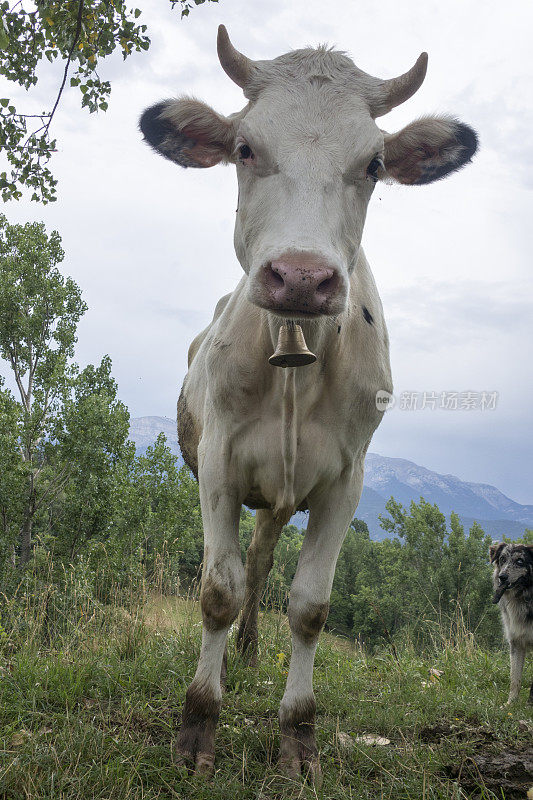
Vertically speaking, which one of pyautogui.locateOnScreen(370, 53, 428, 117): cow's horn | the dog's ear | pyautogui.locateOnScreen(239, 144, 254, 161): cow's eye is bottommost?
the dog's ear

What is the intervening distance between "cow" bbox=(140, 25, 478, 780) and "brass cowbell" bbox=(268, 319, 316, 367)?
123mm

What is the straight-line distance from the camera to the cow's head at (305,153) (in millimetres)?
2365

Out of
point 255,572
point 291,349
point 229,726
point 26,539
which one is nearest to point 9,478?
point 26,539

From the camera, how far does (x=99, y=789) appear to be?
8.59ft

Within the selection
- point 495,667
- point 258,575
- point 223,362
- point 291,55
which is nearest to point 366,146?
point 291,55

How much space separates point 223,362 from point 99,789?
2015 millimetres

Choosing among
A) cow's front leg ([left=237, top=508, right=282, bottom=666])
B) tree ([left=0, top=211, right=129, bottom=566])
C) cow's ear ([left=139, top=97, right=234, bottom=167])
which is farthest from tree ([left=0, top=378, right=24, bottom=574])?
cow's ear ([left=139, top=97, right=234, bottom=167])

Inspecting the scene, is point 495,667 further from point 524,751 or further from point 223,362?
point 223,362

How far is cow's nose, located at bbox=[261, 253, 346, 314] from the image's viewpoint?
7.45 feet

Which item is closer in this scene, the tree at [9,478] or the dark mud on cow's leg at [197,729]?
the dark mud on cow's leg at [197,729]

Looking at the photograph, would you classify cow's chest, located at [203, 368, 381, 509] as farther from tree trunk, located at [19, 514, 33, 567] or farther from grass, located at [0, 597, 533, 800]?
tree trunk, located at [19, 514, 33, 567]

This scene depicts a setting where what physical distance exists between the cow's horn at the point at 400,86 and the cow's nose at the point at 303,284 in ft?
4.15

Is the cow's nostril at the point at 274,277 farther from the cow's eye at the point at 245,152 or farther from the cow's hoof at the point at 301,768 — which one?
the cow's hoof at the point at 301,768

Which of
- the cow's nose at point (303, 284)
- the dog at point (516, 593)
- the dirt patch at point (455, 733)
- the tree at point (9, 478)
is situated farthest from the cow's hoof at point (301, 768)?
the tree at point (9, 478)
